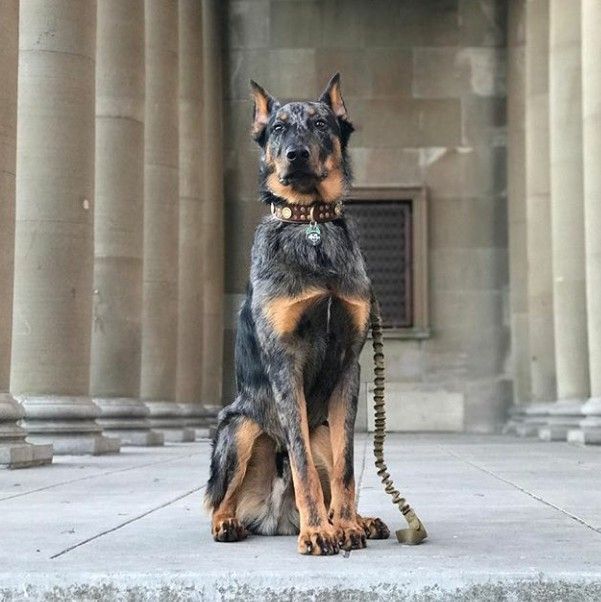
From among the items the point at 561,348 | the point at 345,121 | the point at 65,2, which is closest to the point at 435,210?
the point at 561,348

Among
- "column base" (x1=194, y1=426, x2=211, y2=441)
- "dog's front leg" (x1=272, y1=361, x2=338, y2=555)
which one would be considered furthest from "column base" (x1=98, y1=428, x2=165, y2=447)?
"dog's front leg" (x1=272, y1=361, x2=338, y2=555)

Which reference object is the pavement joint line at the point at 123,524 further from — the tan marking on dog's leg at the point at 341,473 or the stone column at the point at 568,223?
the stone column at the point at 568,223

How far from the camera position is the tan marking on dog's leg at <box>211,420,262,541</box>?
9.38 m

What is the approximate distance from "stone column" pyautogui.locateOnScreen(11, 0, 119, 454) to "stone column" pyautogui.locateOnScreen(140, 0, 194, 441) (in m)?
11.3

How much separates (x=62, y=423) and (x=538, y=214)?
919 inches

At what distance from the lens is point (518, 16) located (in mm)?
47344

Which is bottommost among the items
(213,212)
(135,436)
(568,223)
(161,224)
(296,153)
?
(135,436)

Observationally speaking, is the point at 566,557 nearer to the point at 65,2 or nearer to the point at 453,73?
→ the point at 65,2

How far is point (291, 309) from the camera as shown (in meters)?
8.90

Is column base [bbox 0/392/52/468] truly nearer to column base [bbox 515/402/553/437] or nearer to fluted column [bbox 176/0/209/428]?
fluted column [bbox 176/0/209/428]

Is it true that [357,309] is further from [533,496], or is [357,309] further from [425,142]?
[425,142]

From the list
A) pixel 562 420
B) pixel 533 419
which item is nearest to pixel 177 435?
pixel 562 420

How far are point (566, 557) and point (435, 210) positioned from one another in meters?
40.2

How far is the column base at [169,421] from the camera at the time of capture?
35.1 meters
